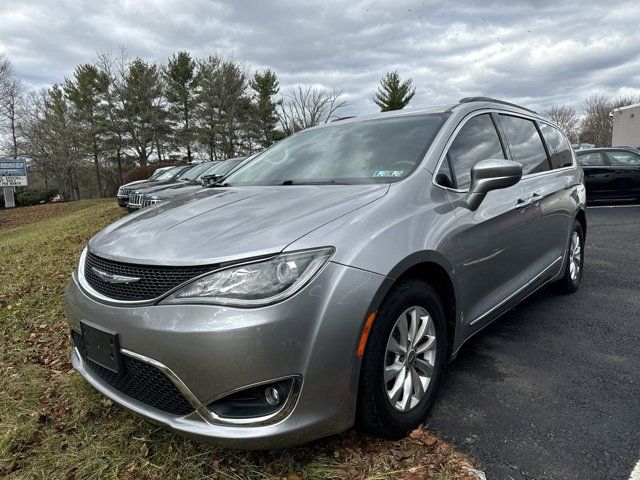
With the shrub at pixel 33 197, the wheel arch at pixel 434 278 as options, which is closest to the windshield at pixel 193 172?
the wheel arch at pixel 434 278

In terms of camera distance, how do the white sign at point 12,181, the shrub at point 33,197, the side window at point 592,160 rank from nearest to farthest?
1. the side window at point 592,160
2. the white sign at point 12,181
3. the shrub at point 33,197

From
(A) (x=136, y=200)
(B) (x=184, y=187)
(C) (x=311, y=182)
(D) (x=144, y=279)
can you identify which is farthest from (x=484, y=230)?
(A) (x=136, y=200)

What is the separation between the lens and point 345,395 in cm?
176

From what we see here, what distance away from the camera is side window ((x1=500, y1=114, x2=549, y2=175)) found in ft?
10.7

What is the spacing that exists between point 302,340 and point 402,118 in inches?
73.9

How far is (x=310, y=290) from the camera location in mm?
1666

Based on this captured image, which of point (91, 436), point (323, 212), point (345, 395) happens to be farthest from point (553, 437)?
point (91, 436)

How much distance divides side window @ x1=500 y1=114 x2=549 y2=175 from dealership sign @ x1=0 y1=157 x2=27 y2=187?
90.6 feet

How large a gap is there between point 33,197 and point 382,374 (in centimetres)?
3139

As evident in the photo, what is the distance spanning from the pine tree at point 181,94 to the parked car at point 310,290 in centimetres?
3628

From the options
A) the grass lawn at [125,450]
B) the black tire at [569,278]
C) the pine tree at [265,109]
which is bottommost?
the grass lawn at [125,450]

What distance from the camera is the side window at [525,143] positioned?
325 cm

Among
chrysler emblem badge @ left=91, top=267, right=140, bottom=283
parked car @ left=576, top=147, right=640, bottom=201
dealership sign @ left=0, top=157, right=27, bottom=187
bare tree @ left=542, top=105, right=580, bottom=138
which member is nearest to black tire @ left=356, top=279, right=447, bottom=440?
chrysler emblem badge @ left=91, top=267, right=140, bottom=283

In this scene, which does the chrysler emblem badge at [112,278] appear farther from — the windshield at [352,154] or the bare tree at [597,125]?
the bare tree at [597,125]
